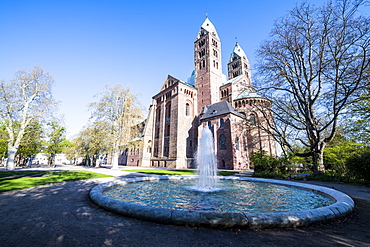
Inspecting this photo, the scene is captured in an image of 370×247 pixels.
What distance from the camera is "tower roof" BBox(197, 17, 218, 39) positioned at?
4106 centimetres

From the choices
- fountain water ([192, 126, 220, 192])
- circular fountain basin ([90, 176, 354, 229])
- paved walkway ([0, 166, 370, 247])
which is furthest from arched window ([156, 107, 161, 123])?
circular fountain basin ([90, 176, 354, 229])

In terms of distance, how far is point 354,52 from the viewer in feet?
33.6

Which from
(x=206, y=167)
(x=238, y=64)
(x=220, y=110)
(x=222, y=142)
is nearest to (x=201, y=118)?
(x=220, y=110)

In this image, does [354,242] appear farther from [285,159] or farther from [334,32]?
[334,32]

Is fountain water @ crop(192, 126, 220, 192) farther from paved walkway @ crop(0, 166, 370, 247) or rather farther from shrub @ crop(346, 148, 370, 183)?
shrub @ crop(346, 148, 370, 183)

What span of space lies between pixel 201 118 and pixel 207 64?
14937mm

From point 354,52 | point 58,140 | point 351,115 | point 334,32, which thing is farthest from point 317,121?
point 58,140

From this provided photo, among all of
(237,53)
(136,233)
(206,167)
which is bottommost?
(136,233)

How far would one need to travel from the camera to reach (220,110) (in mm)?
30312

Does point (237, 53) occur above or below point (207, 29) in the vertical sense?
below

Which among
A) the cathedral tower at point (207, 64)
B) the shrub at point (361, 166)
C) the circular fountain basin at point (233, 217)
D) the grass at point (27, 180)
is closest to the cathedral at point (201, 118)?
the cathedral tower at point (207, 64)

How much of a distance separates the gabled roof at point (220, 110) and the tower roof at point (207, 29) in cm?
2169

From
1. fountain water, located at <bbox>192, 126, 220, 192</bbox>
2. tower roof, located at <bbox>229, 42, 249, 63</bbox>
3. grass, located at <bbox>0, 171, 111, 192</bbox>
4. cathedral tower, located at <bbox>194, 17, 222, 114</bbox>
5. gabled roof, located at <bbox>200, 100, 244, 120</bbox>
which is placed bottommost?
grass, located at <bbox>0, 171, 111, 192</bbox>

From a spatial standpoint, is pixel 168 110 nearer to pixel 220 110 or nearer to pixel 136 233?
pixel 220 110
